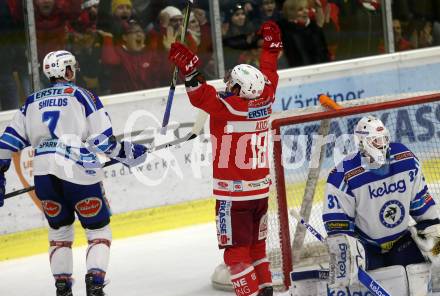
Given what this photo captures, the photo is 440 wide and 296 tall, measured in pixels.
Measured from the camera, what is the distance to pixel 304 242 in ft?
17.5

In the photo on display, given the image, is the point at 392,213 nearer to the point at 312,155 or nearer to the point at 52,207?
the point at 312,155

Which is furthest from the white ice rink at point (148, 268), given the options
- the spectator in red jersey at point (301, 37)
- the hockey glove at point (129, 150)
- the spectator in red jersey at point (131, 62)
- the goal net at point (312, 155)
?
the spectator in red jersey at point (301, 37)

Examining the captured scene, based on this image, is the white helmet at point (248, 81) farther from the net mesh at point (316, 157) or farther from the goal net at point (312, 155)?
the net mesh at point (316, 157)

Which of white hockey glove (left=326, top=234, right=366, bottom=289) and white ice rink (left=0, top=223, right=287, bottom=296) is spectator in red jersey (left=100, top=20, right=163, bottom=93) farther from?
white hockey glove (left=326, top=234, right=366, bottom=289)

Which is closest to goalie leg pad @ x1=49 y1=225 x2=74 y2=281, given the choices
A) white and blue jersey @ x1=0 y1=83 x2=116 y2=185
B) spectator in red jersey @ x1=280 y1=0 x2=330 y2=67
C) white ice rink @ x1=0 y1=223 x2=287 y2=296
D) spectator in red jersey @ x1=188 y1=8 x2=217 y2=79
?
white and blue jersey @ x1=0 y1=83 x2=116 y2=185

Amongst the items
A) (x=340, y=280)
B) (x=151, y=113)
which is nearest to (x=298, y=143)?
(x=340, y=280)

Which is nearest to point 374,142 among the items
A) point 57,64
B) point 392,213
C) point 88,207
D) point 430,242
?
point 392,213

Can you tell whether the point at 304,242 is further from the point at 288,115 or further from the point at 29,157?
the point at 29,157

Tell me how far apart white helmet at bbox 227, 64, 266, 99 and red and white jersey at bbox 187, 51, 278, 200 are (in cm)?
4

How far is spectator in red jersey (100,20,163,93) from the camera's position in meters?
6.82

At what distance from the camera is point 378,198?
4418 millimetres

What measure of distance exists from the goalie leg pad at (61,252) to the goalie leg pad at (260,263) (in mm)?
860

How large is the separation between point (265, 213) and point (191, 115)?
1.92 meters

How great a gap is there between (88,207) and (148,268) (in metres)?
0.88
